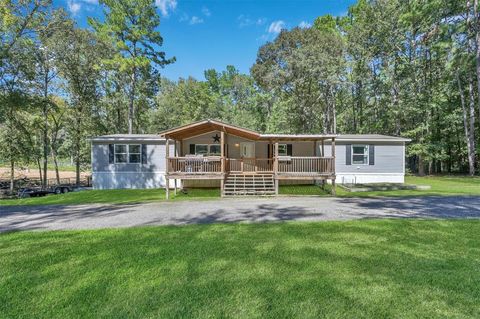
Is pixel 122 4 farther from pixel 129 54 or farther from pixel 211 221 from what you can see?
pixel 211 221

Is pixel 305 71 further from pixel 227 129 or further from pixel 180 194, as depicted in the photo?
pixel 180 194

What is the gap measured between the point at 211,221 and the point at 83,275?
3.74 metres

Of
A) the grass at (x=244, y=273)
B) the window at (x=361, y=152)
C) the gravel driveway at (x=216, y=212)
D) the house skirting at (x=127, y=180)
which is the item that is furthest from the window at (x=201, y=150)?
the grass at (x=244, y=273)

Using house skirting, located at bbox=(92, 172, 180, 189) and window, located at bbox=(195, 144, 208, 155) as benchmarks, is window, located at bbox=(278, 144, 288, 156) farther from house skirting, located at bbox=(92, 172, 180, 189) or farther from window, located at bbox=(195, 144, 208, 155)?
house skirting, located at bbox=(92, 172, 180, 189)

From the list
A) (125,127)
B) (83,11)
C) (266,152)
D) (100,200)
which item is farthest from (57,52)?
(266,152)

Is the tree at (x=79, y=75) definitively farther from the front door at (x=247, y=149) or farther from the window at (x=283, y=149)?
the window at (x=283, y=149)

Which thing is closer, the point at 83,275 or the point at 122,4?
the point at 83,275

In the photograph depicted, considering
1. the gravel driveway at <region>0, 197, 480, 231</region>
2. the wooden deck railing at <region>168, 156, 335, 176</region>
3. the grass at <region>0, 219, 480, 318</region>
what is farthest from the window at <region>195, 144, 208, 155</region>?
the grass at <region>0, 219, 480, 318</region>

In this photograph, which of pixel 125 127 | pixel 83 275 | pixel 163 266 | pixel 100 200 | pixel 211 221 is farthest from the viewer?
pixel 125 127

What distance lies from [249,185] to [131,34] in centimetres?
1764

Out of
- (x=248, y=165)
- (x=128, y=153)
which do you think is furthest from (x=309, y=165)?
(x=128, y=153)

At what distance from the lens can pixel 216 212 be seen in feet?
28.3

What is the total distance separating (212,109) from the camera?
1550 inches

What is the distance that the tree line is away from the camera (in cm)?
1894
